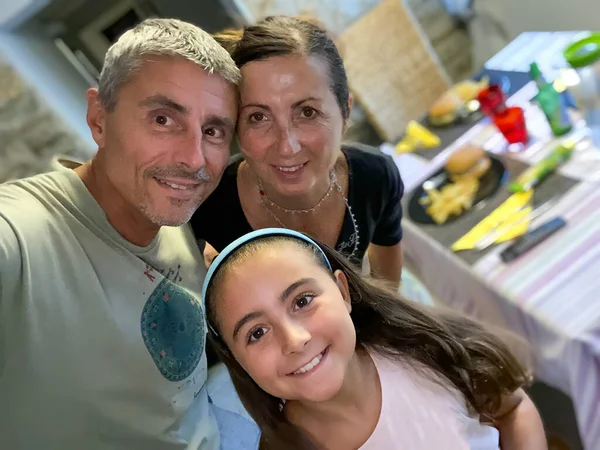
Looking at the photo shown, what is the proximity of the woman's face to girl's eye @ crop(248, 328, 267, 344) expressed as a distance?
0.31 meters

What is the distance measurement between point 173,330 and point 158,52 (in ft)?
1.73

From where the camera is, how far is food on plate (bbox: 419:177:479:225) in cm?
140

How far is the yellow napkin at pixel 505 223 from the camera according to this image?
3.98ft

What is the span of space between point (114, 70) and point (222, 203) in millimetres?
371

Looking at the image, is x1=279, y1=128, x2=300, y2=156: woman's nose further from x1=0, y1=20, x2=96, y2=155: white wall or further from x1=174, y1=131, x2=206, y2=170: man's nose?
x1=0, y1=20, x2=96, y2=155: white wall


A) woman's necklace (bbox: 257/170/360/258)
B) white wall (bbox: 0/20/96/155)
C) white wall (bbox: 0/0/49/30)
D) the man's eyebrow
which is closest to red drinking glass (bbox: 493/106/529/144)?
woman's necklace (bbox: 257/170/360/258)

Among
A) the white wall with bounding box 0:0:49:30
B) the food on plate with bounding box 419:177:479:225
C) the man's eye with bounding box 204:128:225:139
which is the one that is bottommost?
the food on plate with bounding box 419:177:479:225

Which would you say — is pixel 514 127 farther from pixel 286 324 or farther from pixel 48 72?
pixel 48 72

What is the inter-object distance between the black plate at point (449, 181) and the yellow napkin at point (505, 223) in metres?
0.08

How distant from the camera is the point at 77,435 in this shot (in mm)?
918

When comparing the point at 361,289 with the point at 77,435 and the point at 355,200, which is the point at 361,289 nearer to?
the point at 355,200

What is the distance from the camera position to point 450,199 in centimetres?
144

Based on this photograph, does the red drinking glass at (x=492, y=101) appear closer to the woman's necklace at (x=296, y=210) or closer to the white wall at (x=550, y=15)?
the woman's necklace at (x=296, y=210)

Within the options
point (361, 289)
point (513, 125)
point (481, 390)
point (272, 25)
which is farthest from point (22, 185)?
point (513, 125)
